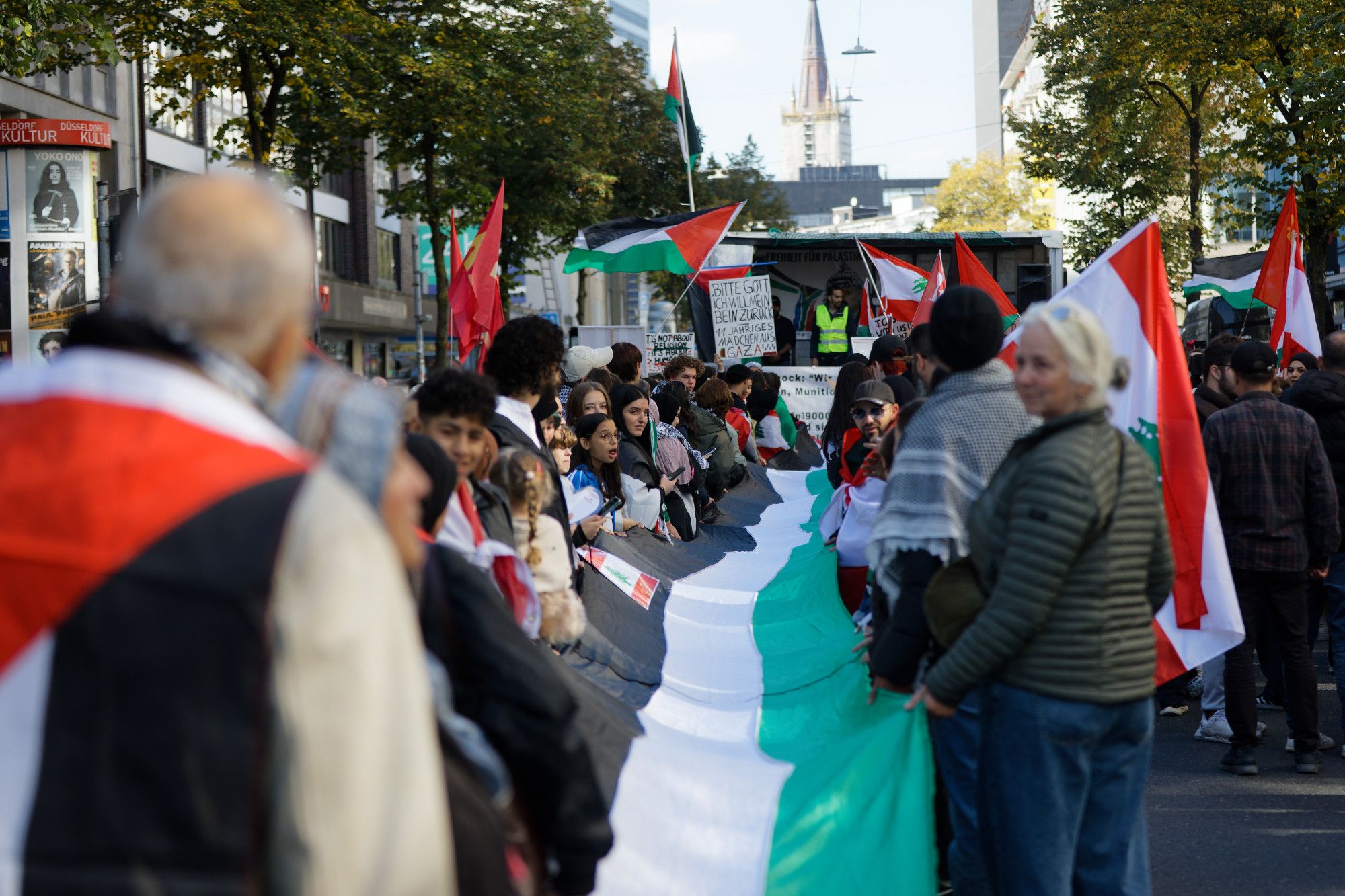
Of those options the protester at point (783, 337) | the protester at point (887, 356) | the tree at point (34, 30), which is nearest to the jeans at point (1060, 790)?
the protester at point (887, 356)

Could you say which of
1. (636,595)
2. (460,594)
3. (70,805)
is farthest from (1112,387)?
(636,595)

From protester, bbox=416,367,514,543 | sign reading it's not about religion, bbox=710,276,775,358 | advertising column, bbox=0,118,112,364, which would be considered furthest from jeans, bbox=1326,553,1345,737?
advertising column, bbox=0,118,112,364

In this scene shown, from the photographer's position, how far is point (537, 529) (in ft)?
16.1

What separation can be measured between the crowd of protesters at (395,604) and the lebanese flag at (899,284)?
10655 mm

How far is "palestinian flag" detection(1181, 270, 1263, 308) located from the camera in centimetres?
1973

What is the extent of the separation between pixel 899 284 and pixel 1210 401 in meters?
8.12

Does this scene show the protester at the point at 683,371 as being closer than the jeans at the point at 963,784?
No

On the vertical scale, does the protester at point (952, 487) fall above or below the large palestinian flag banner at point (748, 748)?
above

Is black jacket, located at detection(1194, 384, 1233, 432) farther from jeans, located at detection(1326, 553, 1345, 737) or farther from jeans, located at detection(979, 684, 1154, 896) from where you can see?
jeans, located at detection(979, 684, 1154, 896)

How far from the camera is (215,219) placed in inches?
68.6

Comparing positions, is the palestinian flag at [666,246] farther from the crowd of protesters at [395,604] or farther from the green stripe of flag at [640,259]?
the crowd of protesters at [395,604]

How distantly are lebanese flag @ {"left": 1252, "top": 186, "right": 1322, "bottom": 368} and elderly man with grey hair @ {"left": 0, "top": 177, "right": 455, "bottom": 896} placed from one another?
10598 mm

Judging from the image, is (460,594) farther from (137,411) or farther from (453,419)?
(453,419)

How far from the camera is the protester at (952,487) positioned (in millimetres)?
4066
